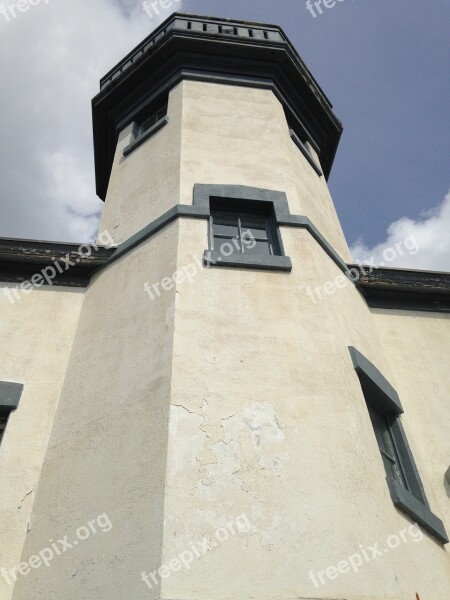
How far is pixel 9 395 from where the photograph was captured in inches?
246

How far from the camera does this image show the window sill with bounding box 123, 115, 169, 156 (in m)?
9.73

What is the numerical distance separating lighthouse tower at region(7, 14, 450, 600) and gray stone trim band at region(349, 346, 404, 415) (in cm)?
3

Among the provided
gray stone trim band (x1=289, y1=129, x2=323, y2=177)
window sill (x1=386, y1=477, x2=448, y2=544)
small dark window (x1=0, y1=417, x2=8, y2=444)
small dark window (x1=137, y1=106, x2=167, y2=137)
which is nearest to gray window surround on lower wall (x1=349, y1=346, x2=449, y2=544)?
window sill (x1=386, y1=477, x2=448, y2=544)

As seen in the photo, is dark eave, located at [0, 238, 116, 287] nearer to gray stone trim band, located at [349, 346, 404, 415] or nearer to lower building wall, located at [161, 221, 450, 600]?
lower building wall, located at [161, 221, 450, 600]

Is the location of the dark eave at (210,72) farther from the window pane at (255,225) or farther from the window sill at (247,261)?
the window sill at (247,261)

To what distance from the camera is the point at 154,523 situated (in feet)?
13.8

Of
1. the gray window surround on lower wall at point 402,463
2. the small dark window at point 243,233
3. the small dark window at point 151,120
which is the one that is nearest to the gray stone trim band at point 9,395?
the small dark window at point 243,233

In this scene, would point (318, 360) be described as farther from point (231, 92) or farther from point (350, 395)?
point (231, 92)

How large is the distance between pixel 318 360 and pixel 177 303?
5.56 ft

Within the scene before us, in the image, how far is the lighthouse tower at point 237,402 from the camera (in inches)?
166

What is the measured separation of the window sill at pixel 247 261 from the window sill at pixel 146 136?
412cm

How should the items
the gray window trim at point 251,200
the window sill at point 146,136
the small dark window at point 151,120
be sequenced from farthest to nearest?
the small dark window at point 151,120, the window sill at point 146,136, the gray window trim at point 251,200

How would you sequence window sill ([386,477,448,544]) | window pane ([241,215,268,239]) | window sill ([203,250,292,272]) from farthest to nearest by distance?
window pane ([241,215,268,239]) < window sill ([203,250,292,272]) < window sill ([386,477,448,544])

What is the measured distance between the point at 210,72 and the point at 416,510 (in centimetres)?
900
